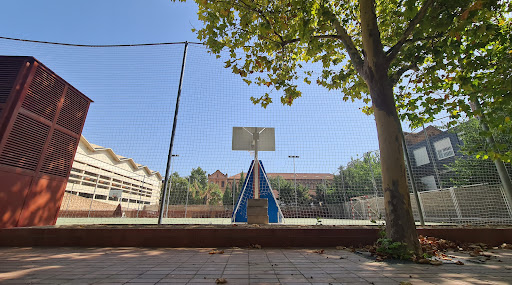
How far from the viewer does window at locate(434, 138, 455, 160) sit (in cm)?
987

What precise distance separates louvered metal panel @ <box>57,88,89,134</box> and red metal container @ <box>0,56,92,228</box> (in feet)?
0.09

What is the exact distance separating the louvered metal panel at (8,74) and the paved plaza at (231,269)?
3.38 metres

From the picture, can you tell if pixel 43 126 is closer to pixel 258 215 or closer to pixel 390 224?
pixel 258 215

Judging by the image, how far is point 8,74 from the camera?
15.2ft

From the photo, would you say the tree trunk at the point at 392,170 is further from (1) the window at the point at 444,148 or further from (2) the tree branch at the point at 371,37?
(1) the window at the point at 444,148

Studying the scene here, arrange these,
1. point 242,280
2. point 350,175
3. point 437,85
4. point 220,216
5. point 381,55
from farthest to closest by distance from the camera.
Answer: point 220,216
point 350,175
point 437,85
point 381,55
point 242,280

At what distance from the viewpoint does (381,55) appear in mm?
3621

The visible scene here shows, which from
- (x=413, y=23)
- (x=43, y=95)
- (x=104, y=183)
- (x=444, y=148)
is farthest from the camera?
(x=104, y=183)

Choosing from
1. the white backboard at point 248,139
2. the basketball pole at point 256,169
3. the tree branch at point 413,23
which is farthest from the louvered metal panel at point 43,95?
the tree branch at point 413,23

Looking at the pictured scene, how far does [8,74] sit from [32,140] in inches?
60.8

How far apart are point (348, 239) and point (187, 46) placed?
6.39 m

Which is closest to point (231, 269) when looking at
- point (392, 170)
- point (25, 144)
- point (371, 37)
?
point (392, 170)

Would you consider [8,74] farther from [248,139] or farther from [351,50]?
[351,50]

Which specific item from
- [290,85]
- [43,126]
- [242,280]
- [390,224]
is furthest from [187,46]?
[390,224]
